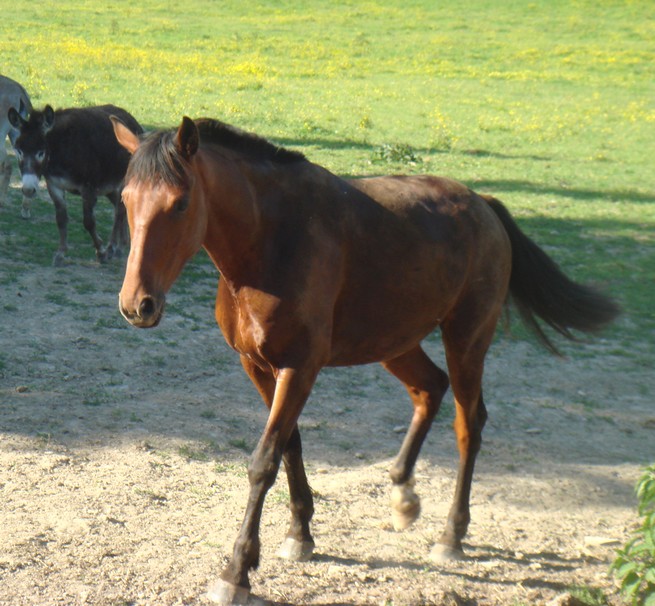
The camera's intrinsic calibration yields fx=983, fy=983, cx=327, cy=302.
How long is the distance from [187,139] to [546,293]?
8.33ft

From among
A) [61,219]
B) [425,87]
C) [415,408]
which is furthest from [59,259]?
[425,87]

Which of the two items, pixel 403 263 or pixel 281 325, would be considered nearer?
pixel 281 325

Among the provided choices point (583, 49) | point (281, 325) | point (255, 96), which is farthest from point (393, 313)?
point (583, 49)

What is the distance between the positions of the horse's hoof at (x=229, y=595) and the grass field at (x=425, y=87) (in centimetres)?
389

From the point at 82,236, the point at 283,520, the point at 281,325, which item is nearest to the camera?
the point at 281,325

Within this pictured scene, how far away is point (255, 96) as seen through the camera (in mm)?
22375

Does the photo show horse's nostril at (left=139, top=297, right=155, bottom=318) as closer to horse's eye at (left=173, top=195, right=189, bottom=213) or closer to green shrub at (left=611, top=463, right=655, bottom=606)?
horse's eye at (left=173, top=195, right=189, bottom=213)

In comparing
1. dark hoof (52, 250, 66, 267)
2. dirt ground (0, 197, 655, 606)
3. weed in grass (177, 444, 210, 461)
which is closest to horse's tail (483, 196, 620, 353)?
dirt ground (0, 197, 655, 606)

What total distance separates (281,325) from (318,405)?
283 cm

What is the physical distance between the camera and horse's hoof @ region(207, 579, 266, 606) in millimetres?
4004

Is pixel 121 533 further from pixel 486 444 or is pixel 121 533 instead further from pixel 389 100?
pixel 389 100

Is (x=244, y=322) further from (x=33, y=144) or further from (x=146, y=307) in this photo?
(x=33, y=144)

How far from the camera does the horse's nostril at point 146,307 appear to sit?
11.6ft

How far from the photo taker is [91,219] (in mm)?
9914
